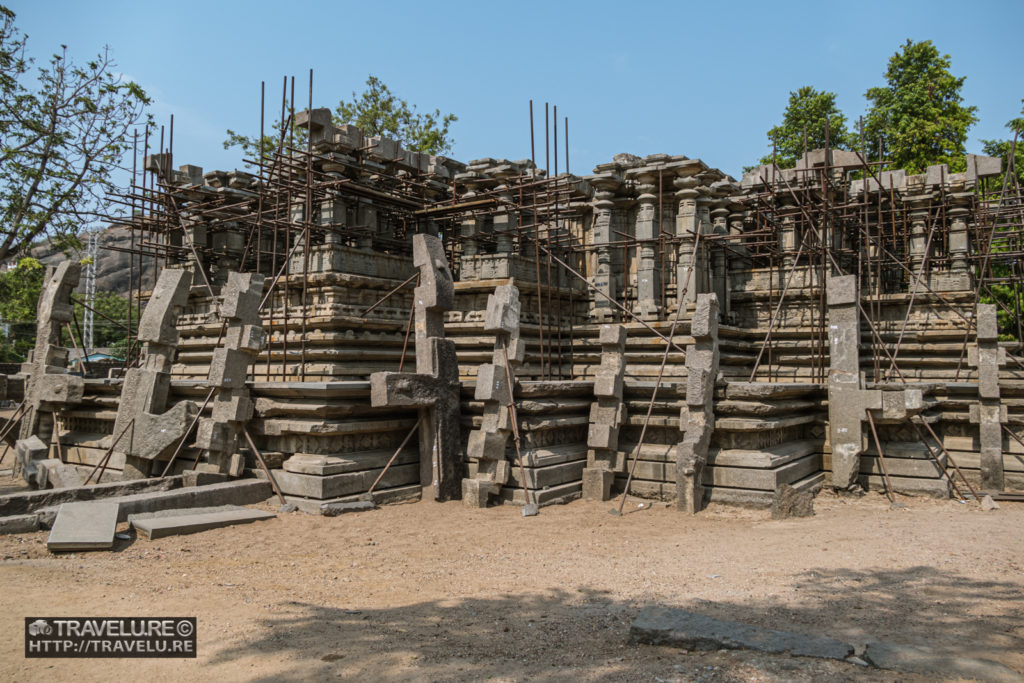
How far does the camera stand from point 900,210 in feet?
57.5

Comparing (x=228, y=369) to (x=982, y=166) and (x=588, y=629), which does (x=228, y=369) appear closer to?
(x=588, y=629)

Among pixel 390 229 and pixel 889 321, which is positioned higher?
pixel 390 229

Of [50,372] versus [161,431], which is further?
[50,372]

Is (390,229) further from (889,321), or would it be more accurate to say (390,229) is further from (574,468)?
(889,321)

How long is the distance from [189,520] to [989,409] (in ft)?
34.2

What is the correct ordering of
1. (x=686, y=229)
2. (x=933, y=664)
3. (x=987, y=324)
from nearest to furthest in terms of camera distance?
(x=933, y=664), (x=987, y=324), (x=686, y=229)

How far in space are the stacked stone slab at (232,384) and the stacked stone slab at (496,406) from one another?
3.03 metres

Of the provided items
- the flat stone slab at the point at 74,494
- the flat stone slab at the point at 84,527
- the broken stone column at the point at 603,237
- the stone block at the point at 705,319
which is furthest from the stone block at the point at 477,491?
the broken stone column at the point at 603,237

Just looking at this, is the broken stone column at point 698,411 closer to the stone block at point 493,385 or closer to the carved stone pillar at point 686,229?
the stone block at point 493,385

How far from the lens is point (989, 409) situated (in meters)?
10.1

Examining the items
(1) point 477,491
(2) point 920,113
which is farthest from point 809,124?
(1) point 477,491

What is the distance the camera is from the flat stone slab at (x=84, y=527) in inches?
265

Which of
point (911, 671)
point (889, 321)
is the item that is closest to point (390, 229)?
point (889, 321)

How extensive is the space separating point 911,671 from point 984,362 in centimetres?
785
